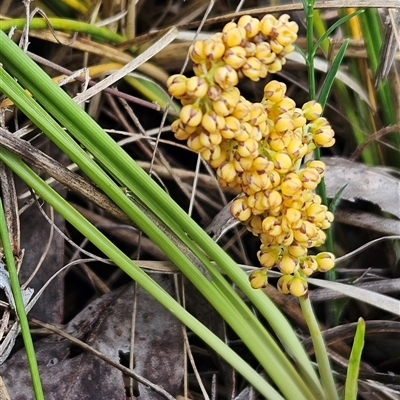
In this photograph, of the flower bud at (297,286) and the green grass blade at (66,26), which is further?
the green grass blade at (66,26)

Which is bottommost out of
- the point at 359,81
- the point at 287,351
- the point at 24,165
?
the point at 287,351

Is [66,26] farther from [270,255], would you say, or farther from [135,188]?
[270,255]

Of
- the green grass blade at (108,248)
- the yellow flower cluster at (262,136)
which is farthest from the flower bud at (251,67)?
the green grass blade at (108,248)

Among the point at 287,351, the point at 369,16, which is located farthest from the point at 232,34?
the point at 287,351

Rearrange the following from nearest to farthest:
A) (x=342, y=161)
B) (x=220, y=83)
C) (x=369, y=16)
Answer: (x=220, y=83), (x=369, y=16), (x=342, y=161)

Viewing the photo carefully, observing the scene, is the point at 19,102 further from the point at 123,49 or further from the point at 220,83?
the point at 123,49

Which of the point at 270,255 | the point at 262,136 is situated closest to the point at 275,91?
the point at 262,136

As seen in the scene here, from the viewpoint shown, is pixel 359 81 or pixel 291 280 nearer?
pixel 291 280

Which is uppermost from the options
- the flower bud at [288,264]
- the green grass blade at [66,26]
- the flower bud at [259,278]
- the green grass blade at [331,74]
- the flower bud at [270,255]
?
the green grass blade at [66,26]

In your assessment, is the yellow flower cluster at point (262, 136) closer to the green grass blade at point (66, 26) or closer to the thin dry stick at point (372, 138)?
the thin dry stick at point (372, 138)
